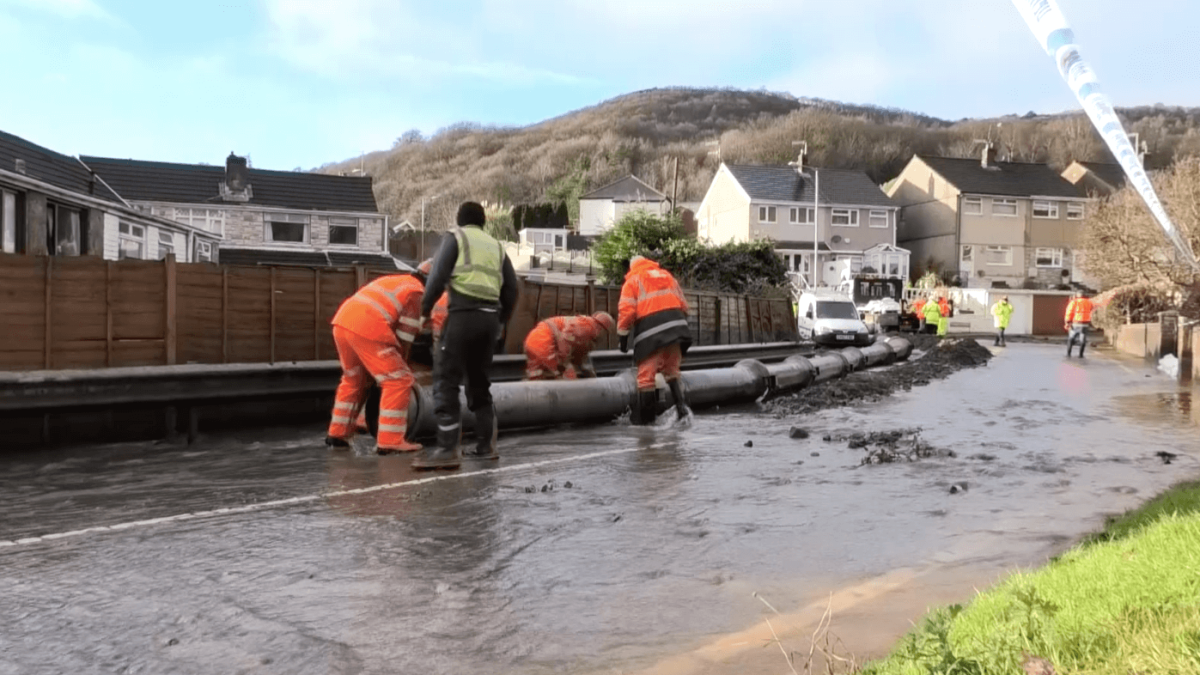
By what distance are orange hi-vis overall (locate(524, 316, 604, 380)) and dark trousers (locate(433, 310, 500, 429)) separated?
4.21 meters

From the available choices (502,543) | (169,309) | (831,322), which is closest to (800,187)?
(831,322)

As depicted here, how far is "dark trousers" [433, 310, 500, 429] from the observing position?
24.9ft

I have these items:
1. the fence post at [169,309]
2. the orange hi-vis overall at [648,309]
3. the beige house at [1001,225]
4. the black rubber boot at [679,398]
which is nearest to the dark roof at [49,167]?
the fence post at [169,309]

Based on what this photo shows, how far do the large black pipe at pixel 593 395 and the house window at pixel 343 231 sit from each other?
1311 inches

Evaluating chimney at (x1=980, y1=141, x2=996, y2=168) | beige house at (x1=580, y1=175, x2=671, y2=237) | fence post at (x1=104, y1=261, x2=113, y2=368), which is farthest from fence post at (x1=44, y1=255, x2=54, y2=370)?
beige house at (x1=580, y1=175, x2=671, y2=237)

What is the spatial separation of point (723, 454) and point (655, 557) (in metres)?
3.74

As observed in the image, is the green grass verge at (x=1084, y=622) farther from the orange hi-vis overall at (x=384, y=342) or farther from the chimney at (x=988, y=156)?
the chimney at (x=988, y=156)

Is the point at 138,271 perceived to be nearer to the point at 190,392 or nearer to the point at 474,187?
the point at 190,392

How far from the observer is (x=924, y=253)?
69188mm

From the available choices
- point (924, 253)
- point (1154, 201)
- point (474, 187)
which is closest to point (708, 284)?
point (1154, 201)

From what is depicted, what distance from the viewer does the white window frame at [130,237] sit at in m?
25.1

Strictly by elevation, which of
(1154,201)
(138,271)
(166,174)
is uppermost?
(166,174)

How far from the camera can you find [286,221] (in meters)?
44.8

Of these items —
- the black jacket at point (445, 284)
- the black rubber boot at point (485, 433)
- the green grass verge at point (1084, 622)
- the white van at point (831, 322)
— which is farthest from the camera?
the white van at point (831, 322)
